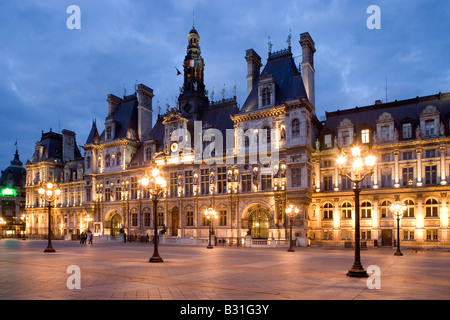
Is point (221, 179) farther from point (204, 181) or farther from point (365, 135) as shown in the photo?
point (365, 135)

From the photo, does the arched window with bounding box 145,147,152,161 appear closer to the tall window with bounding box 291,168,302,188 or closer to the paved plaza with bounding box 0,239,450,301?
the tall window with bounding box 291,168,302,188

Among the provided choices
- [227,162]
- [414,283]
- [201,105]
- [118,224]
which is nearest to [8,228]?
[118,224]

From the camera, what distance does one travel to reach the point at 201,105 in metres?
59.3

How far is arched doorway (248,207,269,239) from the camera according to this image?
154ft

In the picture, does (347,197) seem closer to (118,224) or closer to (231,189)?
(231,189)

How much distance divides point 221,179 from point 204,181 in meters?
2.74

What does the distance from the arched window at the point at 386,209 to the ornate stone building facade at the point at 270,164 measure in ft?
0.35

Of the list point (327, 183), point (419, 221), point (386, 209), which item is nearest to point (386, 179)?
point (386, 209)

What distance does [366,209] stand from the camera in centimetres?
4303

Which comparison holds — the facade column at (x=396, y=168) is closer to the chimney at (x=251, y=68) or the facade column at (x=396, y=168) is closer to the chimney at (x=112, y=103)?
the chimney at (x=251, y=68)

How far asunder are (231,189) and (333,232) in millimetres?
13056

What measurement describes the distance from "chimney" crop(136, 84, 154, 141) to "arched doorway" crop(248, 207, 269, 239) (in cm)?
2497

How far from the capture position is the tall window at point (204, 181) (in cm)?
5150

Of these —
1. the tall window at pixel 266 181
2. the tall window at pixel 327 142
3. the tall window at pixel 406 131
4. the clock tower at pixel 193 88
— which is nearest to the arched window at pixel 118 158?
the clock tower at pixel 193 88
